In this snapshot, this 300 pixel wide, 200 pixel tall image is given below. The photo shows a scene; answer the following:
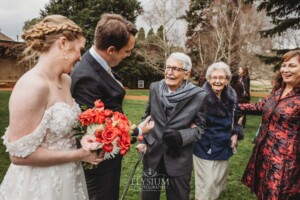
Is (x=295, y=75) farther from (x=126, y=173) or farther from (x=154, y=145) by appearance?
(x=126, y=173)

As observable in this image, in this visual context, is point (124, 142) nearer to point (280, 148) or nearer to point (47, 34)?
point (47, 34)

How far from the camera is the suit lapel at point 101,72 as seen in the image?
2225mm

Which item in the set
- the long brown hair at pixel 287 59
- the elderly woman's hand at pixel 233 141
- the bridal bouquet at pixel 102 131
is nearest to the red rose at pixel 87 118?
the bridal bouquet at pixel 102 131

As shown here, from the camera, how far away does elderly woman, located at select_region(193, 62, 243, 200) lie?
3873 mm

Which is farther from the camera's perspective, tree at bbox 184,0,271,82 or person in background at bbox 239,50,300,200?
tree at bbox 184,0,271,82

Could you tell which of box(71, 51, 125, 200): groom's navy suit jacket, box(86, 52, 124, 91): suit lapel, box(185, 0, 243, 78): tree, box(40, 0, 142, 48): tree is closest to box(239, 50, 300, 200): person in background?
box(71, 51, 125, 200): groom's navy suit jacket

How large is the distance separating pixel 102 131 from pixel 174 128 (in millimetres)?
1370

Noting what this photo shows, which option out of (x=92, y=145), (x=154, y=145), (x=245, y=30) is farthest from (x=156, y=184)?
(x=245, y=30)

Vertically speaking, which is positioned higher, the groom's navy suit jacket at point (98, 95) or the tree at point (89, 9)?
the tree at point (89, 9)

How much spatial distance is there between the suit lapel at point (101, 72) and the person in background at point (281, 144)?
199 centimetres

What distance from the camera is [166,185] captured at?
3396 mm

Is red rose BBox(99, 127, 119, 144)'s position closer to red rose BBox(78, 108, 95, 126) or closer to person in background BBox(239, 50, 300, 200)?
red rose BBox(78, 108, 95, 126)

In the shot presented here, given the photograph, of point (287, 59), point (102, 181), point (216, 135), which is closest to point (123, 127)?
point (102, 181)

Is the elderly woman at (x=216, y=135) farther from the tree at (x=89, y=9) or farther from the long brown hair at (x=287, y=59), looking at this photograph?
the tree at (x=89, y=9)
